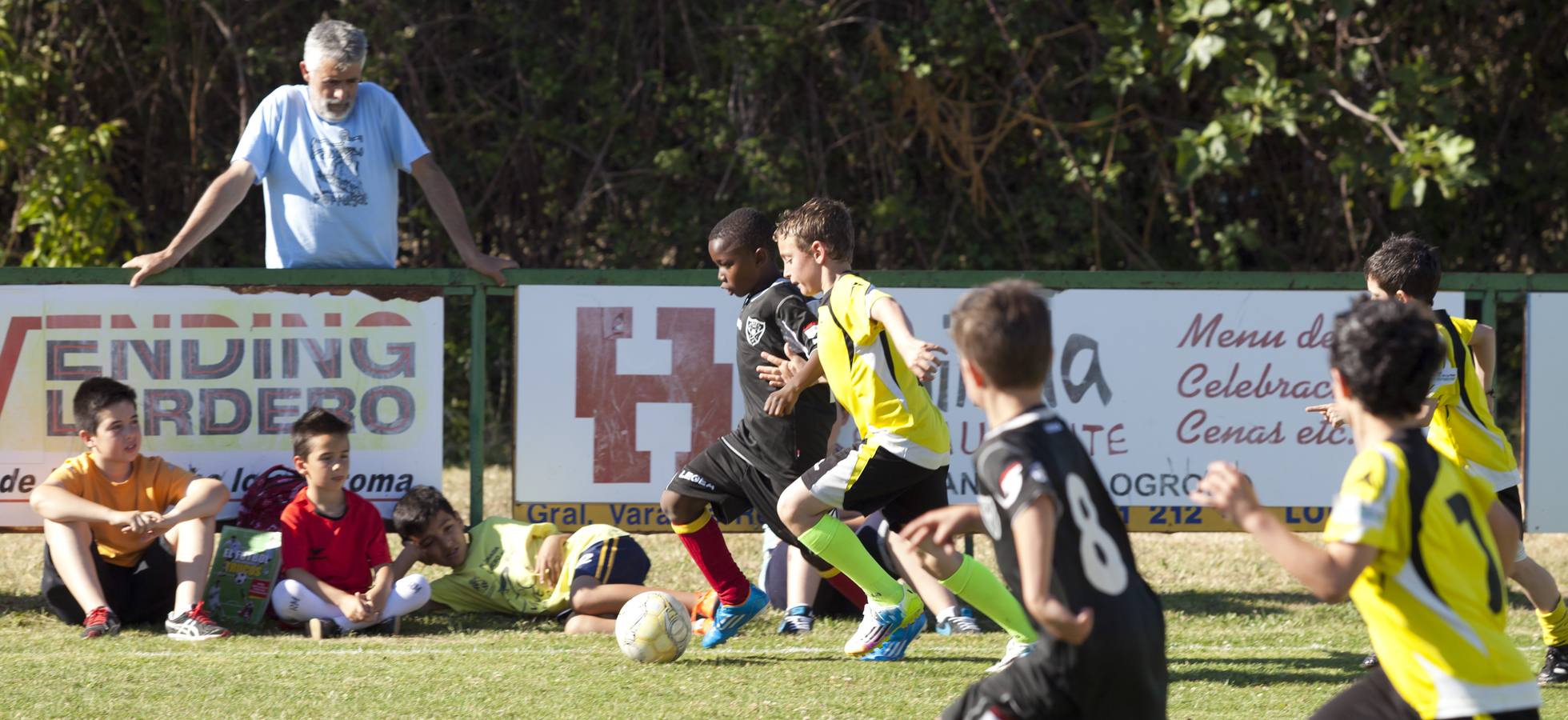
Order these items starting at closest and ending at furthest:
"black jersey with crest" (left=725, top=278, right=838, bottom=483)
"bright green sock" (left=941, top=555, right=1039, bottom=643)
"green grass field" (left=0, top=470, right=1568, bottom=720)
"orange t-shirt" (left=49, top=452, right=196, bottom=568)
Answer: "green grass field" (left=0, top=470, right=1568, bottom=720) < "bright green sock" (left=941, top=555, right=1039, bottom=643) < "black jersey with crest" (left=725, top=278, right=838, bottom=483) < "orange t-shirt" (left=49, top=452, right=196, bottom=568)

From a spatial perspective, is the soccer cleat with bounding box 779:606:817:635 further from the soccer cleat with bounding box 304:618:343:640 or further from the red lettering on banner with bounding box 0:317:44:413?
the red lettering on banner with bounding box 0:317:44:413

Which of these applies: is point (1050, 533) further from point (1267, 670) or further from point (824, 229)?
point (1267, 670)

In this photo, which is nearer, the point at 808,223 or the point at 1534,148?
the point at 808,223

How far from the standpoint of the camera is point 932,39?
432 inches

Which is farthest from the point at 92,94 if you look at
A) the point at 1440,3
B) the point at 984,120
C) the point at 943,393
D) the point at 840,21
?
the point at 1440,3

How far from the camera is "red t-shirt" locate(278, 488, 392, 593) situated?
623 cm

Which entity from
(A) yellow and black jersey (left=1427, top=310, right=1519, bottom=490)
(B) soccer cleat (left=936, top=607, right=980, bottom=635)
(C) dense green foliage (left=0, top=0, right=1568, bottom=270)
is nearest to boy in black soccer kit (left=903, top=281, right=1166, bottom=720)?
(A) yellow and black jersey (left=1427, top=310, right=1519, bottom=490)

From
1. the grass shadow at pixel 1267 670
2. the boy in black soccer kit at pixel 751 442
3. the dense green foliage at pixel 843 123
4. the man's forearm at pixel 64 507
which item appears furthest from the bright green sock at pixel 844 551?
the dense green foliage at pixel 843 123

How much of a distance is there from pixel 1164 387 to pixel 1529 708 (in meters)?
4.08

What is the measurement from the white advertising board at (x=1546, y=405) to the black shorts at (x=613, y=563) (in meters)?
3.93

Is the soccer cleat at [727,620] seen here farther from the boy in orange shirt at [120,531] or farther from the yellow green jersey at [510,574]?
the boy in orange shirt at [120,531]

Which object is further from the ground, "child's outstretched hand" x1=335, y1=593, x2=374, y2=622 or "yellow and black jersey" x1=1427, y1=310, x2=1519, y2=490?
"yellow and black jersey" x1=1427, y1=310, x2=1519, y2=490

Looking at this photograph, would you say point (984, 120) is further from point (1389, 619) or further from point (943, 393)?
point (1389, 619)

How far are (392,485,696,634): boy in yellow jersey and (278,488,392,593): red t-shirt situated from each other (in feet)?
0.41
